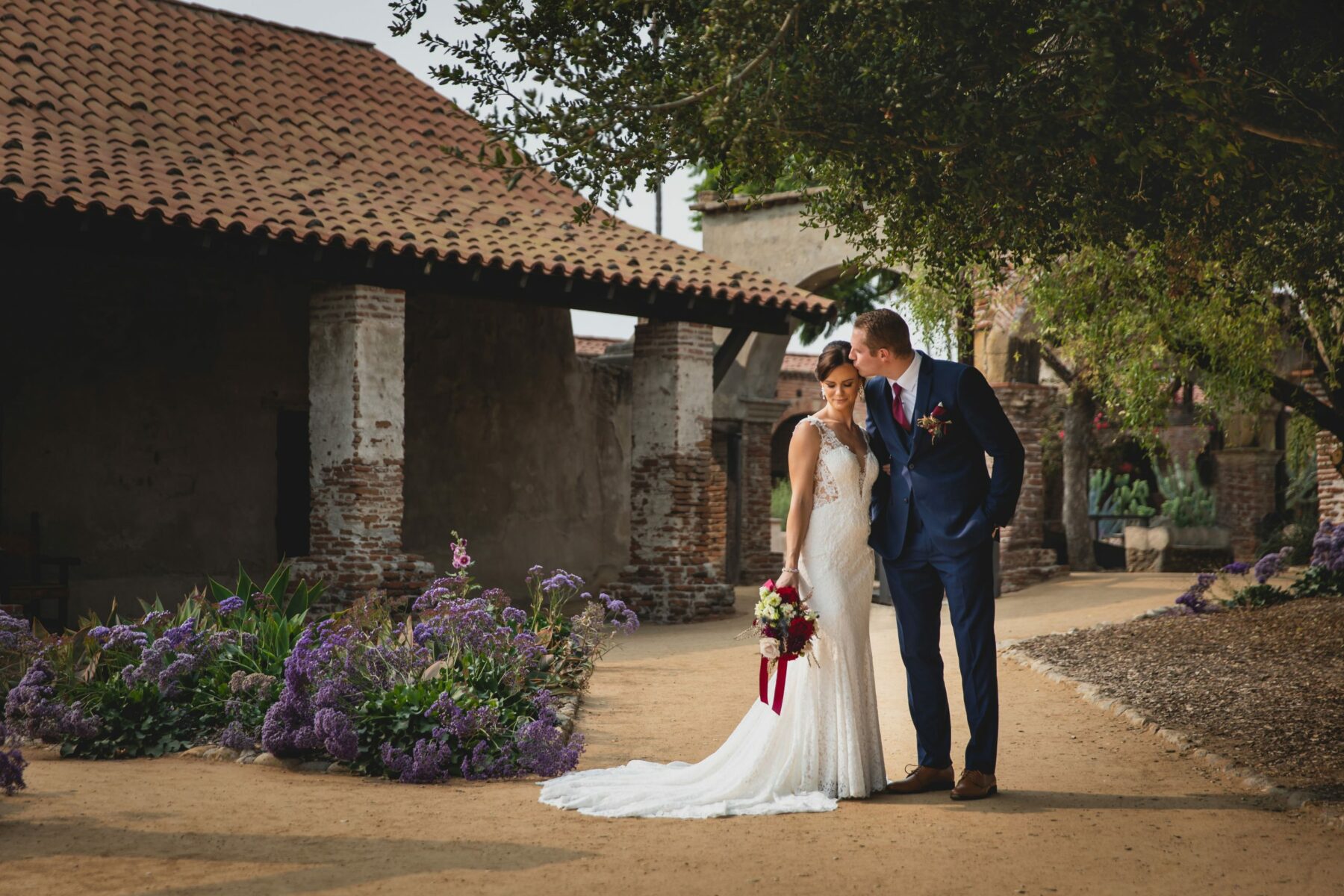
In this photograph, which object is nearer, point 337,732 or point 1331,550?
point 337,732

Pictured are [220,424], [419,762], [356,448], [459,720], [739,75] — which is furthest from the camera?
[220,424]

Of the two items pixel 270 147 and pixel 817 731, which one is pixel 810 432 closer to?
pixel 817 731

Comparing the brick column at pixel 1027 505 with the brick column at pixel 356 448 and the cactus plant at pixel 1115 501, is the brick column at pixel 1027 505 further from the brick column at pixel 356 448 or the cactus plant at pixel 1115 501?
the cactus plant at pixel 1115 501

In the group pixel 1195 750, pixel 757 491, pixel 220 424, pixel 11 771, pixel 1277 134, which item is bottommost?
pixel 1195 750

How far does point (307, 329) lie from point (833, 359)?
350 inches

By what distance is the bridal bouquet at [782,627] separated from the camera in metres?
5.19

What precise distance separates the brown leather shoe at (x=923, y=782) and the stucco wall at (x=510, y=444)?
892 centimetres

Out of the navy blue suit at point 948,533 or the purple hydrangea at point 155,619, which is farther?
the purple hydrangea at point 155,619

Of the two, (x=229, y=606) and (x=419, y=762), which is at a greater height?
(x=229, y=606)

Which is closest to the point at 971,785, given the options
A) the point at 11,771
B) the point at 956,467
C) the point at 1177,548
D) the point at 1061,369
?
the point at 956,467

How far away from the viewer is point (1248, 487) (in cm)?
2144

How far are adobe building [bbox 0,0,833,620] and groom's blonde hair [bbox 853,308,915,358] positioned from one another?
6.45m

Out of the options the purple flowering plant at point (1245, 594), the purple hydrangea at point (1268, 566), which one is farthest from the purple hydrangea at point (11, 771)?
the purple hydrangea at point (1268, 566)

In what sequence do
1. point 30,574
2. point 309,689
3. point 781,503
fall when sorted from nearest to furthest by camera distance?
1. point 309,689
2. point 30,574
3. point 781,503
